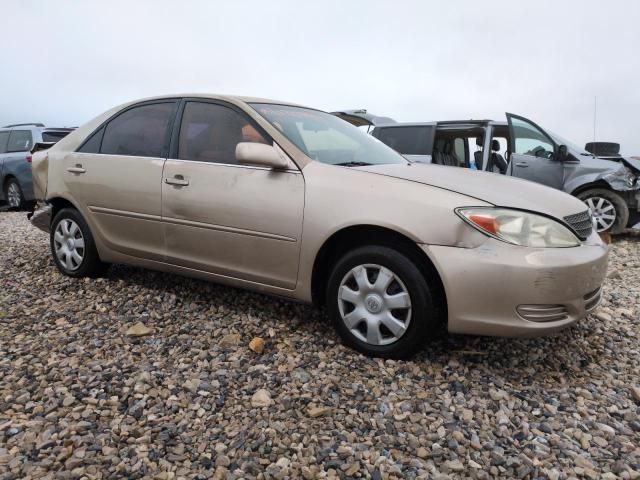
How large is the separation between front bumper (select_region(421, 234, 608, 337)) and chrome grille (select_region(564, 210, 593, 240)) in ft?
0.77

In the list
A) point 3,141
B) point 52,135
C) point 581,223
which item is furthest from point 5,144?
point 581,223

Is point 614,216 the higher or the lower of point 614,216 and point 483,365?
the higher

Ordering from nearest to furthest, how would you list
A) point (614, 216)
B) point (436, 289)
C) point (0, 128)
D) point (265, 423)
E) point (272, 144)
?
point (265, 423)
point (436, 289)
point (272, 144)
point (614, 216)
point (0, 128)

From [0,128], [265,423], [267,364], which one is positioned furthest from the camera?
[0,128]

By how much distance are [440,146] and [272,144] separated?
5.73 meters

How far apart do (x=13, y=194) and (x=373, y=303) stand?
34.5ft

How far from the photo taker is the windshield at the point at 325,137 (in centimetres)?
320

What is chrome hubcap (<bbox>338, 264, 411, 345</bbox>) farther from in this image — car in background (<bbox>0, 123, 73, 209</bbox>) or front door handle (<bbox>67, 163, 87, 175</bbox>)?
car in background (<bbox>0, 123, 73, 209</bbox>)

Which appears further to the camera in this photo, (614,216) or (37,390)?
(614,216)

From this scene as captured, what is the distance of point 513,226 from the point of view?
2.54 metres

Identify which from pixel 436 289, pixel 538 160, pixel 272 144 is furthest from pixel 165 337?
pixel 538 160

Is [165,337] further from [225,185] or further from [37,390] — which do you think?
[225,185]

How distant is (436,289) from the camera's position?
8.72 feet

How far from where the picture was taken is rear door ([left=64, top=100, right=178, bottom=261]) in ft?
11.8
